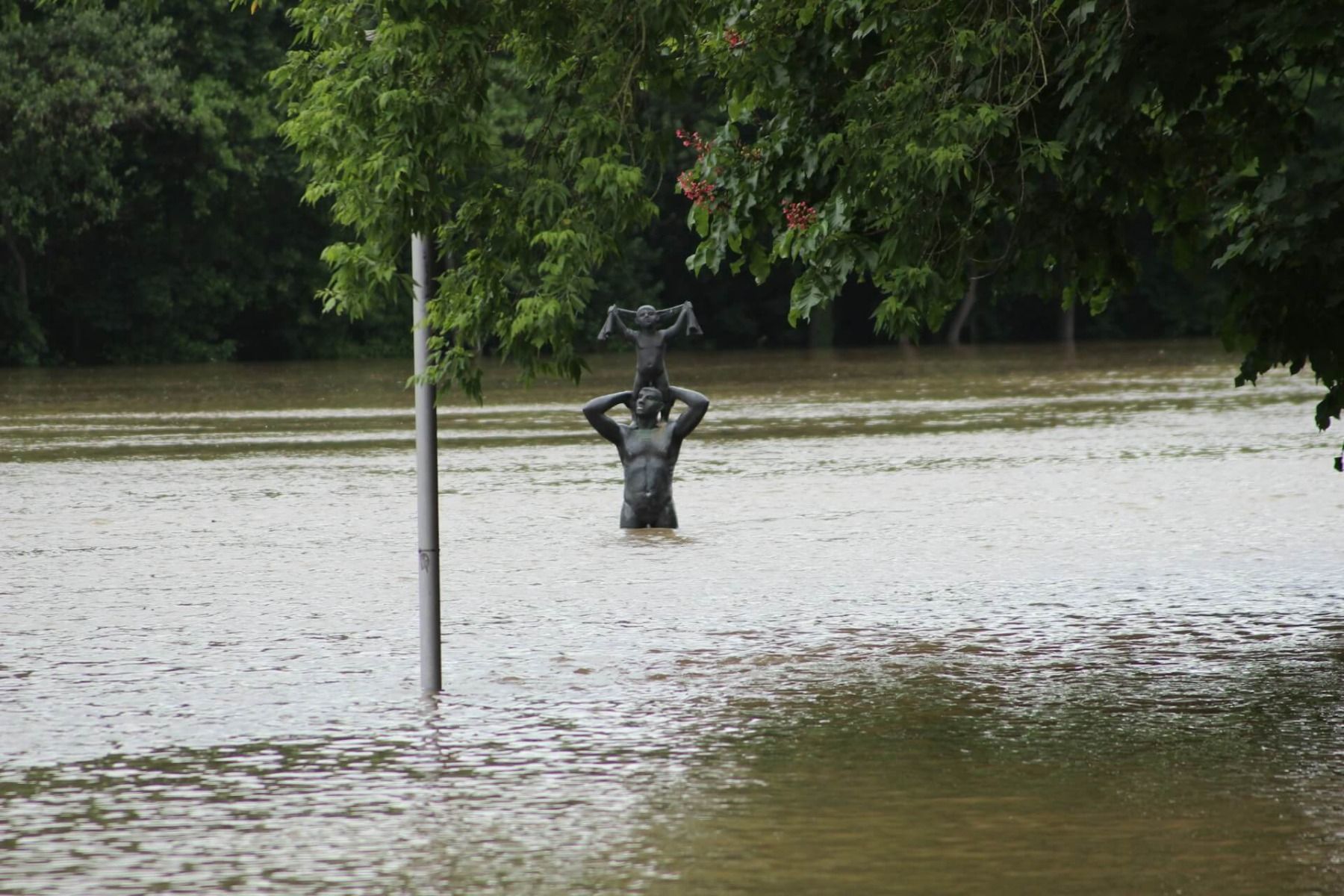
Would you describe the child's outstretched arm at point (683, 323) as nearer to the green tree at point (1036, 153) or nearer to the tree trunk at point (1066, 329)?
the green tree at point (1036, 153)

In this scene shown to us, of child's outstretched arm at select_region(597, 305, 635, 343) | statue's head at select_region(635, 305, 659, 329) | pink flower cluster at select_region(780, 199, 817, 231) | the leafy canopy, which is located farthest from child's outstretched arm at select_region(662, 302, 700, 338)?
pink flower cluster at select_region(780, 199, 817, 231)

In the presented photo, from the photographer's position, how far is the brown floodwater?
637cm

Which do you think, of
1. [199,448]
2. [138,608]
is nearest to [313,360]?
[199,448]

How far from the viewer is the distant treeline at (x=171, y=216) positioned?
47.5 meters

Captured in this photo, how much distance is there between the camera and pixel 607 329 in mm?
14461

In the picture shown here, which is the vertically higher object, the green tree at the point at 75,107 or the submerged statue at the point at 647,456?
the green tree at the point at 75,107

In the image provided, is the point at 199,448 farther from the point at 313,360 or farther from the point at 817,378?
the point at 313,360

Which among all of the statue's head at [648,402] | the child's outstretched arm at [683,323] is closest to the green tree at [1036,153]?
the child's outstretched arm at [683,323]

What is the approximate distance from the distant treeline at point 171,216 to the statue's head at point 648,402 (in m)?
30.5

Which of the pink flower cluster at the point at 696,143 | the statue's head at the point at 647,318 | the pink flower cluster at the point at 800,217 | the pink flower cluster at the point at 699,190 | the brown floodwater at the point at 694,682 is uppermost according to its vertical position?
the pink flower cluster at the point at 696,143

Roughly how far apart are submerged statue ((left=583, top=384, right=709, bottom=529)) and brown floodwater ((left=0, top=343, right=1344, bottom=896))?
0.28m

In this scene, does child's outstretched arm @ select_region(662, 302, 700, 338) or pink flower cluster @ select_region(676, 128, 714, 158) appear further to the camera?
child's outstretched arm @ select_region(662, 302, 700, 338)

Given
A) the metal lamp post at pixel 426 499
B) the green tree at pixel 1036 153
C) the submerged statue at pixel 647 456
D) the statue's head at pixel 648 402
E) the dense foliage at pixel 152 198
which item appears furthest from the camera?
the dense foliage at pixel 152 198

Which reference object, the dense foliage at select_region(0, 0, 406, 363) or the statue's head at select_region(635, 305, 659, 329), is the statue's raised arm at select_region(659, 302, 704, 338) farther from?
the dense foliage at select_region(0, 0, 406, 363)
